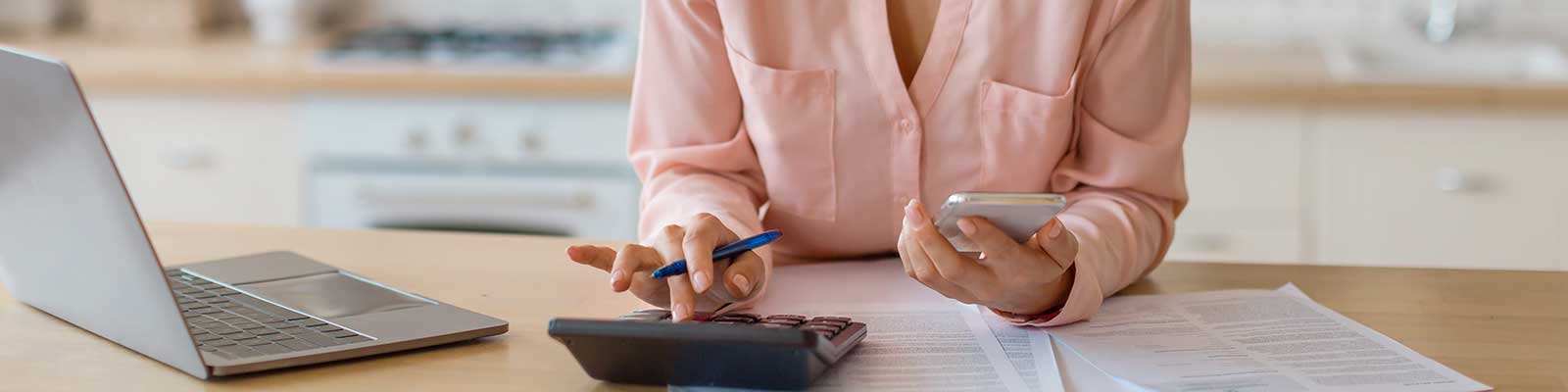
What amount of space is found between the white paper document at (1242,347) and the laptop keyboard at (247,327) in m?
0.43

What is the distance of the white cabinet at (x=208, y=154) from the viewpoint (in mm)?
2400

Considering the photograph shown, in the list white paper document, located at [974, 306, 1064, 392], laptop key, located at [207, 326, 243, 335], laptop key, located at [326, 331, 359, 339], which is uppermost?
laptop key, located at [207, 326, 243, 335]

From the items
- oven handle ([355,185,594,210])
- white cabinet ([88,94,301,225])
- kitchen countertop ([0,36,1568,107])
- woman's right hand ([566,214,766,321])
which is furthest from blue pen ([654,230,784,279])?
white cabinet ([88,94,301,225])

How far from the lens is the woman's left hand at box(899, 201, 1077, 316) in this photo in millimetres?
854

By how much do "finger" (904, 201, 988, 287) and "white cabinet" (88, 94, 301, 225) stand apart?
1.71m

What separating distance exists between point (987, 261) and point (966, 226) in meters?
0.05

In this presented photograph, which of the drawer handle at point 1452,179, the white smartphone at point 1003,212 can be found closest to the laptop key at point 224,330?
the white smartphone at point 1003,212

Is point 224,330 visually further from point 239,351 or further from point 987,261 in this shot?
point 987,261

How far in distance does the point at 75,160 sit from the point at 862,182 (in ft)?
1.89

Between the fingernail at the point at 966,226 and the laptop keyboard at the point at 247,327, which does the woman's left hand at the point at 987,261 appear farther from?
the laptop keyboard at the point at 247,327

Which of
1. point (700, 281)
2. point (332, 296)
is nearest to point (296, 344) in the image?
point (332, 296)

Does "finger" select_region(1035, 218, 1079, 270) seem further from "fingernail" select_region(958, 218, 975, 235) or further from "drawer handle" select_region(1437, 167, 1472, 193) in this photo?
"drawer handle" select_region(1437, 167, 1472, 193)

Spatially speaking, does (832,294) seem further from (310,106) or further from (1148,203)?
(310,106)

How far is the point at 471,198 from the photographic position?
236 centimetres
